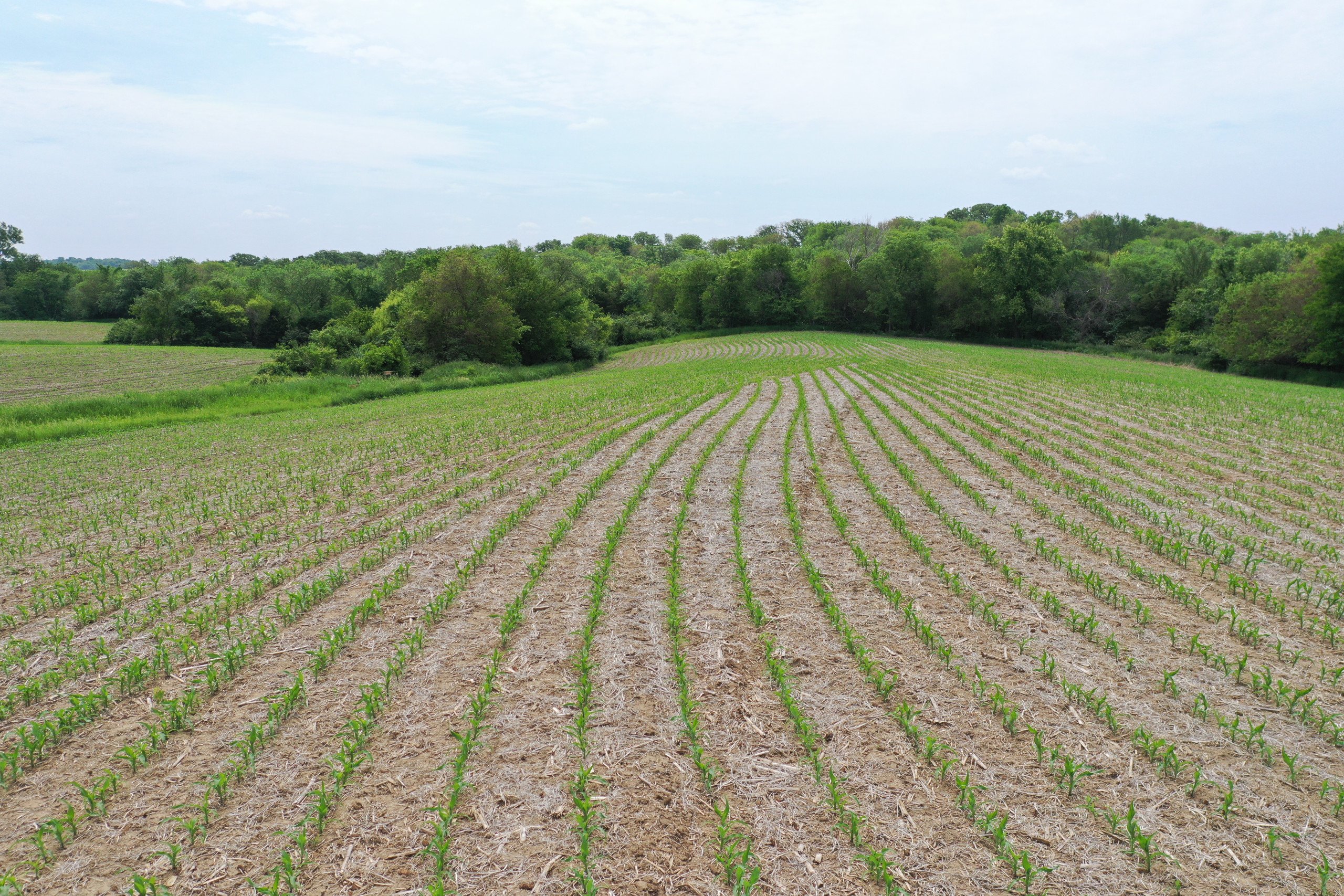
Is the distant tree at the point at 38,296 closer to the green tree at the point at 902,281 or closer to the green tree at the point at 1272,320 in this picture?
the green tree at the point at 902,281

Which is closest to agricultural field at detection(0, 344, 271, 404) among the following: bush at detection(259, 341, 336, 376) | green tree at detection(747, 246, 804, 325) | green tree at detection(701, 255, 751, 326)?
bush at detection(259, 341, 336, 376)

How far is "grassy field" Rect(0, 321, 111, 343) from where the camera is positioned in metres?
62.1

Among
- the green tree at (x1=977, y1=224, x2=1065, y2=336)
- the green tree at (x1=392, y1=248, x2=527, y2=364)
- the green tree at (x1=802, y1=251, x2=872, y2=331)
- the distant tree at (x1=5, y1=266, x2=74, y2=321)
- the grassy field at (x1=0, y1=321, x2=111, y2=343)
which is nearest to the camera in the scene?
the green tree at (x1=392, y1=248, x2=527, y2=364)

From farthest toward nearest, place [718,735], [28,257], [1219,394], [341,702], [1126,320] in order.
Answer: [28,257], [1126,320], [1219,394], [341,702], [718,735]

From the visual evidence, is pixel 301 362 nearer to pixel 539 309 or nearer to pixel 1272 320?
pixel 539 309

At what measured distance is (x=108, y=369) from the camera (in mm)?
45844

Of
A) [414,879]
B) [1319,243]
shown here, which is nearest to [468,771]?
[414,879]

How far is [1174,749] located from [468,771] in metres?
5.17

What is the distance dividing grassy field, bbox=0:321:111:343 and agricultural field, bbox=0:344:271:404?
6.99 m

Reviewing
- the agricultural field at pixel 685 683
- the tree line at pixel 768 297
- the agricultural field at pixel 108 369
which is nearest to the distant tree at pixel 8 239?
the tree line at pixel 768 297

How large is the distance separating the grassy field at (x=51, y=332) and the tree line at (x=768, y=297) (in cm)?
432

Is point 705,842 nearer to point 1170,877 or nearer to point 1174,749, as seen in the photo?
point 1170,877

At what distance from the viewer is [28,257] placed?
10062 centimetres

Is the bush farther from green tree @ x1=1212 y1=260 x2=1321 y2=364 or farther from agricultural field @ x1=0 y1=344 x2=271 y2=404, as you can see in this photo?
green tree @ x1=1212 y1=260 x2=1321 y2=364
